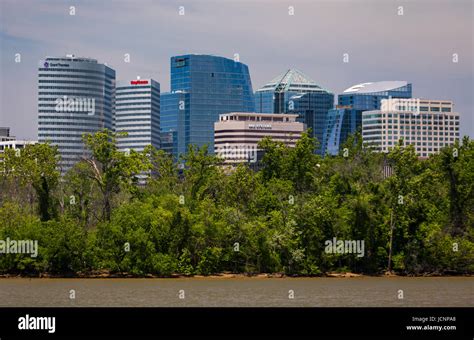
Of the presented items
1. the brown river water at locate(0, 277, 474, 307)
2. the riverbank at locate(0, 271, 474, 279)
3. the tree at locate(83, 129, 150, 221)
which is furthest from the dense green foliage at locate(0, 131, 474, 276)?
the brown river water at locate(0, 277, 474, 307)

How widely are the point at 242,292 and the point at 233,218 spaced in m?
19.8

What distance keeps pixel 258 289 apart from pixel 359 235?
19.3 m

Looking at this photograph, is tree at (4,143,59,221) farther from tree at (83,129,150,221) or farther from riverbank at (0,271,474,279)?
riverbank at (0,271,474,279)

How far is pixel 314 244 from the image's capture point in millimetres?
71500

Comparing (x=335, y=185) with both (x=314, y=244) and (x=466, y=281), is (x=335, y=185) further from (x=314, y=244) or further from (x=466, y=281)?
(x=466, y=281)

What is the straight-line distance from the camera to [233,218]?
240 ft

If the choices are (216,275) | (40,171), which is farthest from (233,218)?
(40,171)

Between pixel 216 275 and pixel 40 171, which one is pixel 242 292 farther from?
pixel 40 171

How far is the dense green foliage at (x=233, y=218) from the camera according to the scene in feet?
227

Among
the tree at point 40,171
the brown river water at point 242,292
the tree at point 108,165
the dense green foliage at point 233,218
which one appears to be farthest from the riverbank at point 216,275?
the tree at point 108,165

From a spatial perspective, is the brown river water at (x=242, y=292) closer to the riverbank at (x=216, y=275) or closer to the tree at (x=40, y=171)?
the riverbank at (x=216, y=275)

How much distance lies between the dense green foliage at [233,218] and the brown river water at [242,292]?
2957 mm

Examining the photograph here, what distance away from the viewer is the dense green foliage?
227 ft
